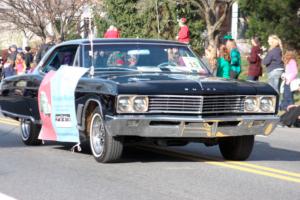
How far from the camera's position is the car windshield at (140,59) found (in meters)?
10.4

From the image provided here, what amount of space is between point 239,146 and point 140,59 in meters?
1.77

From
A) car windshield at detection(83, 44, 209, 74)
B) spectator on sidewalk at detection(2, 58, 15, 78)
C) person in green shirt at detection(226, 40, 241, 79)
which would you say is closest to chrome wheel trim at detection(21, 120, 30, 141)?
car windshield at detection(83, 44, 209, 74)

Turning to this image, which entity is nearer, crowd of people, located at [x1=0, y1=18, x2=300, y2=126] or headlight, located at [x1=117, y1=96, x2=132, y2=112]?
headlight, located at [x1=117, y1=96, x2=132, y2=112]

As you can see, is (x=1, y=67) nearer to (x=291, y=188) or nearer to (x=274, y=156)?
(x=274, y=156)

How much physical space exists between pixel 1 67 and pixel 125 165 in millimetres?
24725

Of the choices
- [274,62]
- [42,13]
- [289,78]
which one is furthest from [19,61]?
[289,78]

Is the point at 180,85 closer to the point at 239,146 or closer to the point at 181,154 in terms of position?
the point at 239,146

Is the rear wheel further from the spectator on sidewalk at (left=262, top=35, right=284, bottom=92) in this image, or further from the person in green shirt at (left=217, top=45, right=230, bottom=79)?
the spectator on sidewalk at (left=262, top=35, right=284, bottom=92)

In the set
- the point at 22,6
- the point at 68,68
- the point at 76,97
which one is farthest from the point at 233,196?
the point at 22,6

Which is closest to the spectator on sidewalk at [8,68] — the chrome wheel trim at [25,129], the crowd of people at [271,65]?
the crowd of people at [271,65]

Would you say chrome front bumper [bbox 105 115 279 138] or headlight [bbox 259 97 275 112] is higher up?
headlight [bbox 259 97 275 112]

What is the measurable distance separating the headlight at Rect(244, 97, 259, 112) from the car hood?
0.07 metres

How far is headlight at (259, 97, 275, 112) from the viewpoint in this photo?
9578 mm

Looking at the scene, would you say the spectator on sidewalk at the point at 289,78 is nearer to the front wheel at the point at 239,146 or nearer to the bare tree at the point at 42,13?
the front wheel at the point at 239,146
